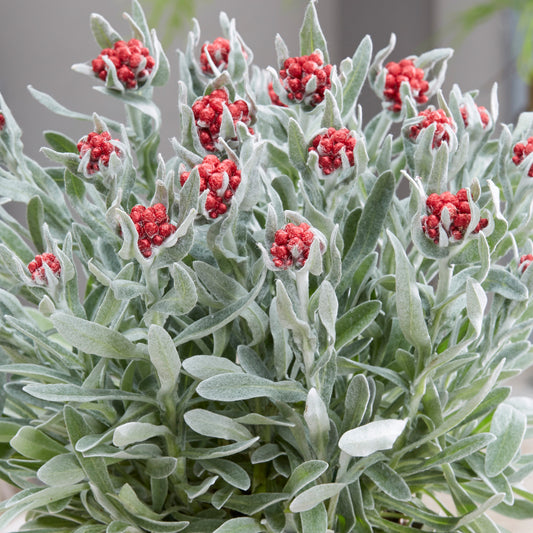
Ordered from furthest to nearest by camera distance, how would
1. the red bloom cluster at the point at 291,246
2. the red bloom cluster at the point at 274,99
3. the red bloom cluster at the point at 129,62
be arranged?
the red bloom cluster at the point at 274,99 → the red bloom cluster at the point at 129,62 → the red bloom cluster at the point at 291,246

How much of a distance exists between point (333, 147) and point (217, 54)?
0.50ft

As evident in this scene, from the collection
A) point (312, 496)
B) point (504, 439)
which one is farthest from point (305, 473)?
point (504, 439)

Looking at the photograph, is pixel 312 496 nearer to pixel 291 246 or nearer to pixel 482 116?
pixel 291 246

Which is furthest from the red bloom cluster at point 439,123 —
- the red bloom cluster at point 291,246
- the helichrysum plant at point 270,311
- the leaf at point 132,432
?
the leaf at point 132,432

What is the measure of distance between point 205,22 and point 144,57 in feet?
6.58

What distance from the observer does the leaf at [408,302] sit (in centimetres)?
38

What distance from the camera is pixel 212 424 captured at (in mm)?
400

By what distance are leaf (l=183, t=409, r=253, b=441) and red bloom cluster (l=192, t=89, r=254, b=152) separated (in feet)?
0.46

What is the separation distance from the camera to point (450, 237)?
0.35 meters

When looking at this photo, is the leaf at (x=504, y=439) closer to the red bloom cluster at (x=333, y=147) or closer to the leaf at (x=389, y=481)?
the leaf at (x=389, y=481)

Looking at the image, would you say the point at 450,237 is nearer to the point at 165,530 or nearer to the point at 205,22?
the point at 165,530

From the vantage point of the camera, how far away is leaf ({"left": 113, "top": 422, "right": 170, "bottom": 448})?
0.37 meters

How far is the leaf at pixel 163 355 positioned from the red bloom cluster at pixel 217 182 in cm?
6

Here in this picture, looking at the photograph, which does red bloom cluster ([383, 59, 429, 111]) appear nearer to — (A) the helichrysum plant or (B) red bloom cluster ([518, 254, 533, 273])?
(A) the helichrysum plant
